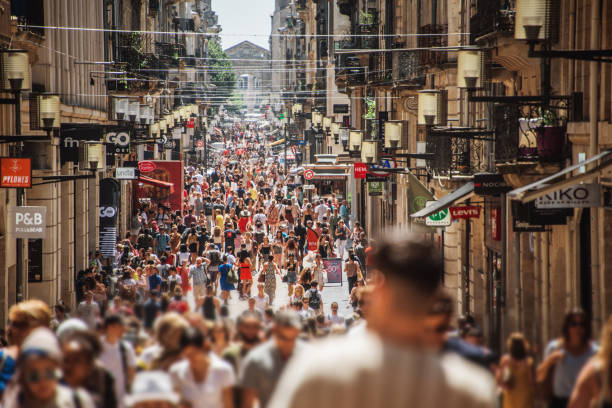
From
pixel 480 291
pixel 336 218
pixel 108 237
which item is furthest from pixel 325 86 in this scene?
pixel 480 291

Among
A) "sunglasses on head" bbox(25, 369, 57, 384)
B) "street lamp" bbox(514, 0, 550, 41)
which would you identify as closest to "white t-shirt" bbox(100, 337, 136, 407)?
"sunglasses on head" bbox(25, 369, 57, 384)

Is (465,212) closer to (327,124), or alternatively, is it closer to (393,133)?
(393,133)

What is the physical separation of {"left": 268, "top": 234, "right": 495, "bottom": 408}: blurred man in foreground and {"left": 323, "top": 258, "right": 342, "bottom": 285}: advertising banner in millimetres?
25575

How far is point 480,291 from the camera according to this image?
976 inches

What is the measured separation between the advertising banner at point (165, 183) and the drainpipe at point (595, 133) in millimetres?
29682

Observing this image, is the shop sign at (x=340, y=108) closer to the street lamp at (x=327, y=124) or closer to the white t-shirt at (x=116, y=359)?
the street lamp at (x=327, y=124)

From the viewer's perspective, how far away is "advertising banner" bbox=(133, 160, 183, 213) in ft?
145

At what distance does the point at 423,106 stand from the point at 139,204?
21.8m

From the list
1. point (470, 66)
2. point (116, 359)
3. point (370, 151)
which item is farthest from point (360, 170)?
point (116, 359)

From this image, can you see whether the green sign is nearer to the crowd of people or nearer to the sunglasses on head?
the crowd of people

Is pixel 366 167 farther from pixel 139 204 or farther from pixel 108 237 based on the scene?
pixel 139 204

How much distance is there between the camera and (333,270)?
96.1 feet

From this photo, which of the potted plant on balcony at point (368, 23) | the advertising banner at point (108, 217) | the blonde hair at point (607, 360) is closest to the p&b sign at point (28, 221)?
the advertising banner at point (108, 217)

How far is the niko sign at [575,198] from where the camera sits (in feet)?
49.9
